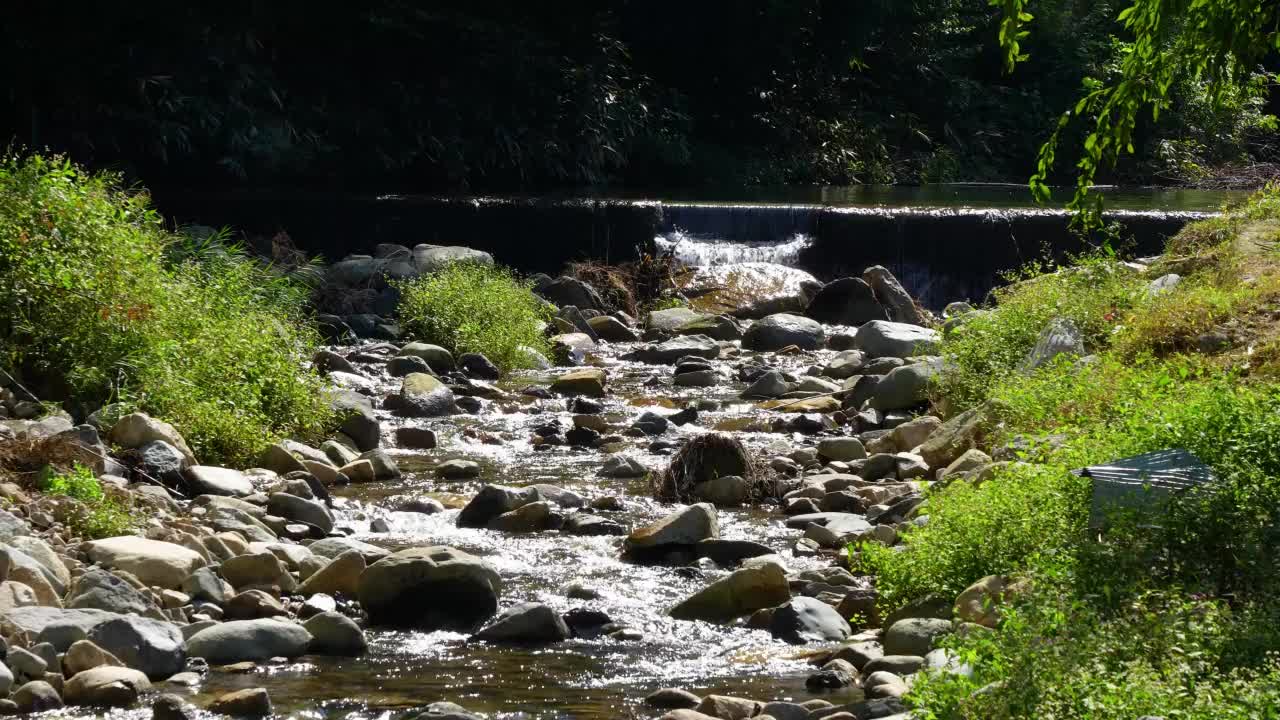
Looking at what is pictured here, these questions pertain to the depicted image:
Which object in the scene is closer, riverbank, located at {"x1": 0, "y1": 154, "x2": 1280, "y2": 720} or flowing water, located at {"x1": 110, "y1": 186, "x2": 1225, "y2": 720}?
riverbank, located at {"x1": 0, "y1": 154, "x2": 1280, "y2": 720}

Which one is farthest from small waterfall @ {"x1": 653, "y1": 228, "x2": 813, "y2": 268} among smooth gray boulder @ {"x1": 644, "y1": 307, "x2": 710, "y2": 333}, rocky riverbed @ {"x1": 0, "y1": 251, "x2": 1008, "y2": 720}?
rocky riverbed @ {"x1": 0, "y1": 251, "x2": 1008, "y2": 720}

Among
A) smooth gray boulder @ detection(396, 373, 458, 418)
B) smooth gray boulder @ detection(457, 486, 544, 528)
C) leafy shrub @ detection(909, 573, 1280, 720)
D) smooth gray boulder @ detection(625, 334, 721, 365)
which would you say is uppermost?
leafy shrub @ detection(909, 573, 1280, 720)

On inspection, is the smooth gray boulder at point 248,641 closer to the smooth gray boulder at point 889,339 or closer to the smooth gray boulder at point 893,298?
the smooth gray boulder at point 889,339

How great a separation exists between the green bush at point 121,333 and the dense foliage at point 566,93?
941cm

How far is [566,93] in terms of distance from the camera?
2183cm

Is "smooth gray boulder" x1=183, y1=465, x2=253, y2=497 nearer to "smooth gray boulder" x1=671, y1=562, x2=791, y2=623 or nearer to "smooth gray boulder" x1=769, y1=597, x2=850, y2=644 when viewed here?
"smooth gray boulder" x1=671, y1=562, x2=791, y2=623

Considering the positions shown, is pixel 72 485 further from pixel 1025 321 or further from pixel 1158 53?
pixel 1025 321

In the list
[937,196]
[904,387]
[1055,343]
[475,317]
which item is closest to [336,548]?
[1055,343]

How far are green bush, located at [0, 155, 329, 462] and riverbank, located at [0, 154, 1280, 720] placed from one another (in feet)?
0.42

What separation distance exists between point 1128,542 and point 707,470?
3.90 meters

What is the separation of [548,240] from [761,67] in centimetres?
918

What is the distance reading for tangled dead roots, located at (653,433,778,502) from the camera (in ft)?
26.7

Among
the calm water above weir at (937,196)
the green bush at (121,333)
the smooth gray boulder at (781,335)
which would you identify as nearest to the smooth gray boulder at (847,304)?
the smooth gray boulder at (781,335)

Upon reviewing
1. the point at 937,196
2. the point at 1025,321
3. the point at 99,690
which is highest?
the point at 1025,321
